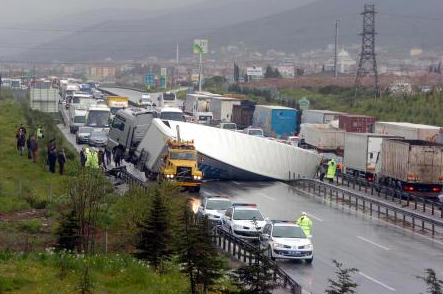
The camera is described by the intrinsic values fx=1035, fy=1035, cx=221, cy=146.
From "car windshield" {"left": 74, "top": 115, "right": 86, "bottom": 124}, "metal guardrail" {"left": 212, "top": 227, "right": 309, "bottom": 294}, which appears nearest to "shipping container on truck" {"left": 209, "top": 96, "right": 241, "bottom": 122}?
"car windshield" {"left": 74, "top": 115, "right": 86, "bottom": 124}

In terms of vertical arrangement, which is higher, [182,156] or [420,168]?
[182,156]

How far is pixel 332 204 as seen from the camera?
4150 centimetres

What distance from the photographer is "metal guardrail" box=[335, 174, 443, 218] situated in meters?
38.8

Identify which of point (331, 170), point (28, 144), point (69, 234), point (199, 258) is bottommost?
point (331, 170)

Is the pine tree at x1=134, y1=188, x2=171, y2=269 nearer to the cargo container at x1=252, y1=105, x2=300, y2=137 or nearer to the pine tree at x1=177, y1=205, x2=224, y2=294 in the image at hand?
the pine tree at x1=177, y1=205, x2=224, y2=294

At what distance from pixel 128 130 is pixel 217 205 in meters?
19.1

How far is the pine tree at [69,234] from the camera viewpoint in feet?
81.4

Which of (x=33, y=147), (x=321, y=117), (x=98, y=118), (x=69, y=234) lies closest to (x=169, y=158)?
(x=33, y=147)

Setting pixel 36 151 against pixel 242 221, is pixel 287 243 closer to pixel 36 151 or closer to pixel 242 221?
pixel 242 221

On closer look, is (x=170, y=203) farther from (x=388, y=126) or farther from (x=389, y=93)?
(x=389, y=93)

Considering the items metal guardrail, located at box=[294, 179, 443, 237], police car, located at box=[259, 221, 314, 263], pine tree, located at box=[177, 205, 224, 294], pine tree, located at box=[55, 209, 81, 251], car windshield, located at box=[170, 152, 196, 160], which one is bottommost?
metal guardrail, located at box=[294, 179, 443, 237]

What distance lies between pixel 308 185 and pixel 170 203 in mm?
23392

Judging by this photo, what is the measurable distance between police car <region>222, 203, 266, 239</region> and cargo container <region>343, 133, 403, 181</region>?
16889 millimetres

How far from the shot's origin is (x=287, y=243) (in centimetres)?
2700
